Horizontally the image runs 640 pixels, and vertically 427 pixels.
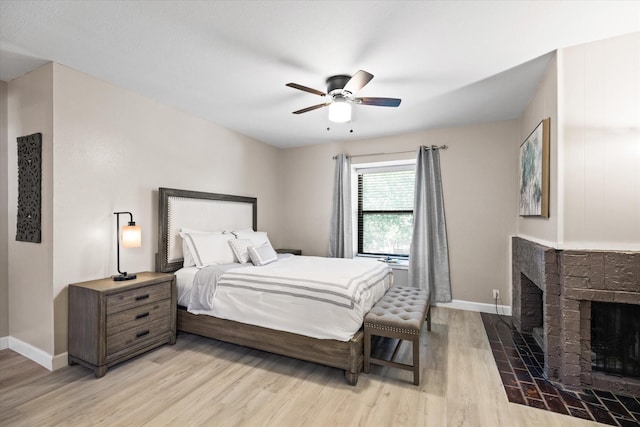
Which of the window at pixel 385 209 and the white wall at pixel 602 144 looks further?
the window at pixel 385 209

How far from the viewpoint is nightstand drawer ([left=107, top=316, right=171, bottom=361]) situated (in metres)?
2.42

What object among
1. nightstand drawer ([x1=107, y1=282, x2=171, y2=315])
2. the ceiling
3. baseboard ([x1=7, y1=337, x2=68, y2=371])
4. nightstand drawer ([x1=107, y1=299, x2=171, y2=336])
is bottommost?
baseboard ([x1=7, y1=337, x2=68, y2=371])

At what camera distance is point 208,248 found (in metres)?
3.38

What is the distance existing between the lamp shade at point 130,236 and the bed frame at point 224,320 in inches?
17.5

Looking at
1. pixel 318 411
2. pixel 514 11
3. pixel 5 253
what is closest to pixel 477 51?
pixel 514 11

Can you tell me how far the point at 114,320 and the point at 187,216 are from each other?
1408 mm

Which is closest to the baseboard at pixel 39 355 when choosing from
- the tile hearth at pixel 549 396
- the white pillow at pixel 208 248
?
the white pillow at pixel 208 248

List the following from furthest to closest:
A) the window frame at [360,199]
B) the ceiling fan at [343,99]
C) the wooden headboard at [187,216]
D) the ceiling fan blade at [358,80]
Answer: the window frame at [360,199] → the wooden headboard at [187,216] → the ceiling fan at [343,99] → the ceiling fan blade at [358,80]

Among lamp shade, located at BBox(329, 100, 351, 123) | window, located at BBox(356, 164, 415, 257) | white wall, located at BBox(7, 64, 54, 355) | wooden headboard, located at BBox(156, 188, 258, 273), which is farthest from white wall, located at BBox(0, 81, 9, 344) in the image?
window, located at BBox(356, 164, 415, 257)

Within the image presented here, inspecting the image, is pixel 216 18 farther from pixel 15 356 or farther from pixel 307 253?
pixel 307 253

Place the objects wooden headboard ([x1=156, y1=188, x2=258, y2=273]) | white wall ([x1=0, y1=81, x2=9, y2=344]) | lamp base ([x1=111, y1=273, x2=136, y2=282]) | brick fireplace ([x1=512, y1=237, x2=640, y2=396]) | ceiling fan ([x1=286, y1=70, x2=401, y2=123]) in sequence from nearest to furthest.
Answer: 1. brick fireplace ([x1=512, y1=237, x2=640, y2=396])
2. ceiling fan ([x1=286, y1=70, x2=401, y2=123])
3. lamp base ([x1=111, y1=273, x2=136, y2=282])
4. white wall ([x1=0, y1=81, x2=9, y2=344])
5. wooden headboard ([x1=156, y1=188, x2=258, y2=273])

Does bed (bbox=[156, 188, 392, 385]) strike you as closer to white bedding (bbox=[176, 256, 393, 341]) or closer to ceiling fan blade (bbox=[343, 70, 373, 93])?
white bedding (bbox=[176, 256, 393, 341])

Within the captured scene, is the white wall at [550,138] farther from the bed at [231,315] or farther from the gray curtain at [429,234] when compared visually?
the bed at [231,315]

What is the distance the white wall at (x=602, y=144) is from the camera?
6.78 ft
